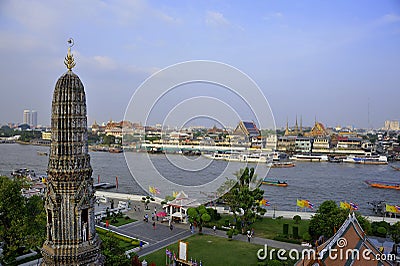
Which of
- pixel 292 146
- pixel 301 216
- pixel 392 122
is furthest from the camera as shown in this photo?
pixel 392 122

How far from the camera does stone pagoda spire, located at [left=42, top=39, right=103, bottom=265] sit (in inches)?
275

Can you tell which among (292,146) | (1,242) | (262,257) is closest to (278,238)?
(262,257)

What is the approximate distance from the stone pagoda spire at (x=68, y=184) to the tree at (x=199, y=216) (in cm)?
1012

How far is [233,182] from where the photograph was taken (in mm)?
20469

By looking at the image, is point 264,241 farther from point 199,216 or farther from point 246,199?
point 199,216

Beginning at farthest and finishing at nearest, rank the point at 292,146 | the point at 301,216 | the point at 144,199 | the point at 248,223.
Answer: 1. the point at 292,146
2. the point at 144,199
3. the point at 301,216
4. the point at 248,223

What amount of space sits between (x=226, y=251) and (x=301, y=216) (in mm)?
7245

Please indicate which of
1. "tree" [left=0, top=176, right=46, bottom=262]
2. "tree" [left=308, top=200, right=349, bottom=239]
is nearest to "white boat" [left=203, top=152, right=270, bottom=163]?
"tree" [left=308, top=200, right=349, bottom=239]

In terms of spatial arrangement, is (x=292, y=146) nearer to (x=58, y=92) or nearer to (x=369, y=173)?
(x=369, y=173)

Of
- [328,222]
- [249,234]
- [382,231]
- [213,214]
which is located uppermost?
[328,222]

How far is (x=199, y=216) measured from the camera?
55.9 ft

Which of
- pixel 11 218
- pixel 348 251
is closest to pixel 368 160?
pixel 348 251

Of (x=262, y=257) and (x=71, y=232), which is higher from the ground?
(x=71, y=232)

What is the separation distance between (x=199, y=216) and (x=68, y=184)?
10.8 metres
